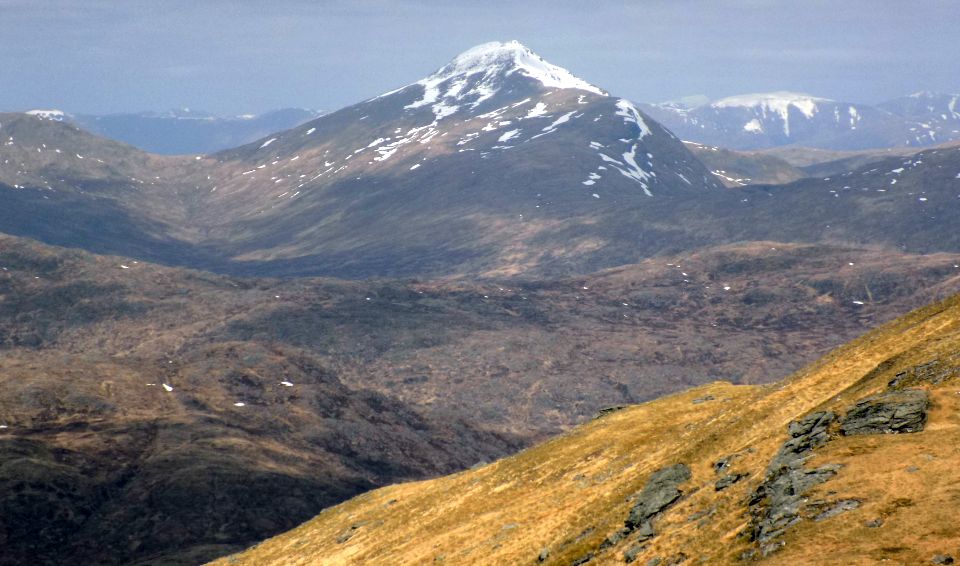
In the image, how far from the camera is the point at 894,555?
33656 millimetres

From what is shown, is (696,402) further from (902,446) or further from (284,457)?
(284,457)

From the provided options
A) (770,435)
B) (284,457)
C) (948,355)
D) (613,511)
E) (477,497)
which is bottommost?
(284,457)

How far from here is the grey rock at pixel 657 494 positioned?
50594 mm

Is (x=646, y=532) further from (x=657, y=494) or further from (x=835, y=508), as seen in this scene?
(x=835, y=508)

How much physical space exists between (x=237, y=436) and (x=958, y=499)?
167 meters

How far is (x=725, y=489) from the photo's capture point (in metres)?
48.2

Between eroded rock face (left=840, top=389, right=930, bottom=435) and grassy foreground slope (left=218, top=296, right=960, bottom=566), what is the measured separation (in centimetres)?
29

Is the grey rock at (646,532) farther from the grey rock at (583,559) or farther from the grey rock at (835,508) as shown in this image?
the grey rock at (835,508)

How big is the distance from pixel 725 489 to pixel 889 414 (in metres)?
8.84

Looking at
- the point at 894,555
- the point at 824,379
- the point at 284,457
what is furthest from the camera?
the point at 284,457

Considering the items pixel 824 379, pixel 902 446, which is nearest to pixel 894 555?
pixel 902 446

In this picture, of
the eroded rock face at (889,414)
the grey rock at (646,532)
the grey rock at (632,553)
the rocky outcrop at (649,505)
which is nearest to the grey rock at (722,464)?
the rocky outcrop at (649,505)

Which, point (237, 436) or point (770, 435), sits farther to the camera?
point (237, 436)

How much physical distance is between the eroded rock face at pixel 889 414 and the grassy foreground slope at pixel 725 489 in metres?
0.29
